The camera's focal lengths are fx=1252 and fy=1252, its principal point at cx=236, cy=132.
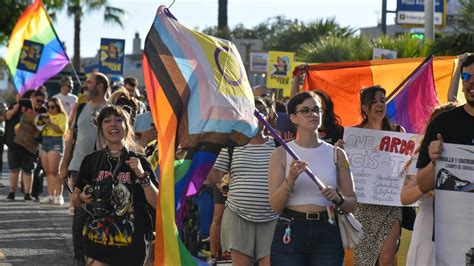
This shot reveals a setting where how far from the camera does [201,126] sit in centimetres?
710

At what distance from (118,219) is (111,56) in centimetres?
2343

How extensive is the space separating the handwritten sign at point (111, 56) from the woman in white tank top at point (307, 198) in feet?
77.0

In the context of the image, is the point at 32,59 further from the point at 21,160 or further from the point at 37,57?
the point at 21,160

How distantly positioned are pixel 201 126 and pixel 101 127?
114 cm

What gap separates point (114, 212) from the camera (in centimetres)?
773

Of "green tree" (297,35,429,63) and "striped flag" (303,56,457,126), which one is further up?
"green tree" (297,35,429,63)

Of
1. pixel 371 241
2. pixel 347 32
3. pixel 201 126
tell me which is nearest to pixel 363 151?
pixel 371 241

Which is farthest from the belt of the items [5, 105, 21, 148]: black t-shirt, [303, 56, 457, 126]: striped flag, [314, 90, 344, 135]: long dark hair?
[5, 105, 21, 148]: black t-shirt

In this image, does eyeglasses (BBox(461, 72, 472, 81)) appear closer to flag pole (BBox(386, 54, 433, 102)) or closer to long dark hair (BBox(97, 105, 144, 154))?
long dark hair (BBox(97, 105, 144, 154))

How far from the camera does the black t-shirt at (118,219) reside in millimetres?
7688

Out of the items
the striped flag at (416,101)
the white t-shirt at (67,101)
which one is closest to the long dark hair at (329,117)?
the striped flag at (416,101)

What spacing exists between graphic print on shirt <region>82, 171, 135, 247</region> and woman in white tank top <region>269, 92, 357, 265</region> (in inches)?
37.6

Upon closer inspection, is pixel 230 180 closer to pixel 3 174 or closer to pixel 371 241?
pixel 371 241

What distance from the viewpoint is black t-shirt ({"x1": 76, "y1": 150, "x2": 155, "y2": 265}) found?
7.69 metres
